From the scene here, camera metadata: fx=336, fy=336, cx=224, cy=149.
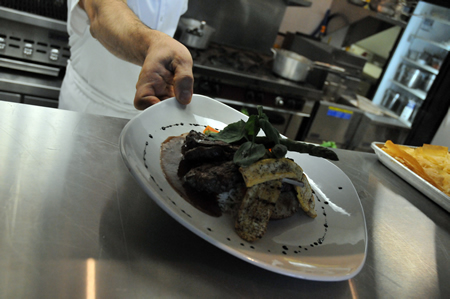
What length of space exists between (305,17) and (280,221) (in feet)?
11.4

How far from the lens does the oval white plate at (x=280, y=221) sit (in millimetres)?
521

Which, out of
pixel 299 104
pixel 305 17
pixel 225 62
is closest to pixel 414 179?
pixel 299 104

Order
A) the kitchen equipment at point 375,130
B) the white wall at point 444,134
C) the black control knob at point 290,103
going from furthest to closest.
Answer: the white wall at point 444,134 → the kitchen equipment at point 375,130 → the black control knob at point 290,103

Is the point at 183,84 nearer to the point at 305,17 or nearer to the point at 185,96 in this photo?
the point at 185,96

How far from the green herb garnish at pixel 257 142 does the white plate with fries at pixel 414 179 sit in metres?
0.58

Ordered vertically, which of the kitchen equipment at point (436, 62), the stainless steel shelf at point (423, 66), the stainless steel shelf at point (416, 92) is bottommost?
the stainless steel shelf at point (416, 92)

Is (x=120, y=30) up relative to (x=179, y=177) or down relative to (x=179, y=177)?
up

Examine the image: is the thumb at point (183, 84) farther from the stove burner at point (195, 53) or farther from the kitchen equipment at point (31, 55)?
the stove burner at point (195, 53)

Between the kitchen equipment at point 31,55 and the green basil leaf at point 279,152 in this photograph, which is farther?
the kitchen equipment at point 31,55

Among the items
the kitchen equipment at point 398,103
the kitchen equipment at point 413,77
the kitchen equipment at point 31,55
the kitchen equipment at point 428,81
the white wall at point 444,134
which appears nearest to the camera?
the kitchen equipment at point 31,55

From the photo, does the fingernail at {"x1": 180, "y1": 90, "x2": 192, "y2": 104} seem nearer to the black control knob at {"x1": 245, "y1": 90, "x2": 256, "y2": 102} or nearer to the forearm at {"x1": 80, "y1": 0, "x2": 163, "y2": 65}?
the forearm at {"x1": 80, "y1": 0, "x2": 163, "y2": 65}

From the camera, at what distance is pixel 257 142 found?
2.47 feet

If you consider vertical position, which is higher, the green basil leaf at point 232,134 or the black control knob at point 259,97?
the green basil leaf at point 232,134

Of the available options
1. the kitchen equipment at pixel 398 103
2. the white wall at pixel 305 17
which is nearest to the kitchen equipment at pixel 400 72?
the kitchen equipment at pixel 398 103
